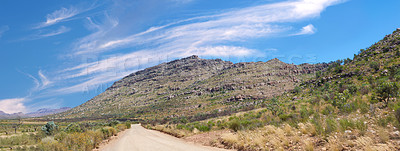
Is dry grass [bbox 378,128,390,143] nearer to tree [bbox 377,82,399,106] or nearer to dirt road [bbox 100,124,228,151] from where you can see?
dirt road [bbox 100,124,228,151]

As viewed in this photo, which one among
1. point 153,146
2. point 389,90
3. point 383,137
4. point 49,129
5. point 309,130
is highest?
point 389,90

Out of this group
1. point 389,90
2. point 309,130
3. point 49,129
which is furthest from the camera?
point 49,129

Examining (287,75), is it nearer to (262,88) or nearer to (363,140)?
(262,88)

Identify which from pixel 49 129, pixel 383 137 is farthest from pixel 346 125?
pixel 49 129

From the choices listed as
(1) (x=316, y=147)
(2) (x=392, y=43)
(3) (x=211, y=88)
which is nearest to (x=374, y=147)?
(1) (x=316, y=147)

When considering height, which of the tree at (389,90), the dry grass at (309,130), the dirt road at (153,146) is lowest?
the dirt road at (153,146)

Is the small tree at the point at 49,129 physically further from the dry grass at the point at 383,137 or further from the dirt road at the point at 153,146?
the dry grass at the point at 383,137

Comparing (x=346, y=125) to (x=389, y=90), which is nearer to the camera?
(x=346, y=125)

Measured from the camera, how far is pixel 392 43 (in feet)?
119

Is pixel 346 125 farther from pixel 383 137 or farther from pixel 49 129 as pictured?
pixel 49 129

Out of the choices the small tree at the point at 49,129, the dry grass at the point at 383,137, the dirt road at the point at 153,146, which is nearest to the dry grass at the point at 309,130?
the dry grass at the point at 383,137

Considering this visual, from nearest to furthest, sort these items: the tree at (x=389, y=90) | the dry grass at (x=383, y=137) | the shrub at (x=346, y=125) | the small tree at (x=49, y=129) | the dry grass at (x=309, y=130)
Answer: the dry grass at (x=383, y=137) → the shrub at (x=346, y=125) → the dry grass at (x=309, y=130) → the tree at (x=389, y=90) → the small tree at (x=49, y=129)

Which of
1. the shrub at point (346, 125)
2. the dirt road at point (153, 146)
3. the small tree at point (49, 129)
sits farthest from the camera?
the small tree at point (49, 129)

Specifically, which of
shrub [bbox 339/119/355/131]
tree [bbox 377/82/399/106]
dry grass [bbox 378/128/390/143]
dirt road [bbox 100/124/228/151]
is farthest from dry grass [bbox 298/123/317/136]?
tree [bbox 377/82/399/106]
